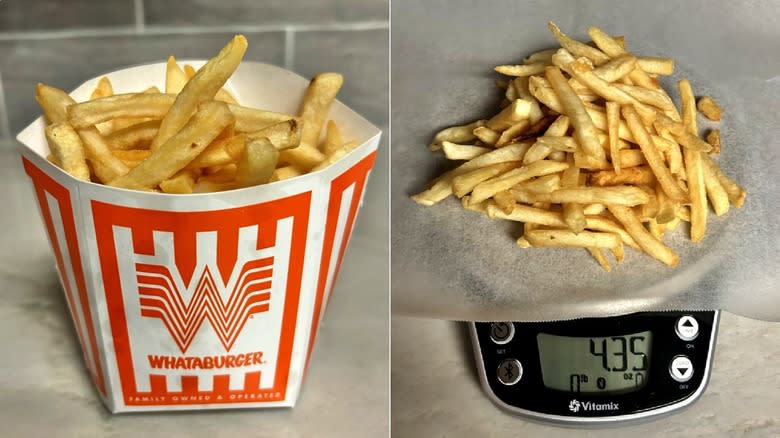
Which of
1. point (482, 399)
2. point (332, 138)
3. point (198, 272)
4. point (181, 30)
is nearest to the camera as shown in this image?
point (198, 272)

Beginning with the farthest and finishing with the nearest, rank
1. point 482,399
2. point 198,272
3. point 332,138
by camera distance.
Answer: point 482,399, point 332,138, point 198,272

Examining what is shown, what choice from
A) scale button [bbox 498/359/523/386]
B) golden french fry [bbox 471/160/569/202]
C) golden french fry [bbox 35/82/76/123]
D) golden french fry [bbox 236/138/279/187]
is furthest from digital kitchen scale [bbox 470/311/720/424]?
golden french fry [bbox 35/82/76/123]

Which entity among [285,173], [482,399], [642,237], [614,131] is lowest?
[482,399]

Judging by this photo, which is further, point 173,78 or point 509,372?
point 509,372

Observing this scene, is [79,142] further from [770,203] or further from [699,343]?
[770,203]

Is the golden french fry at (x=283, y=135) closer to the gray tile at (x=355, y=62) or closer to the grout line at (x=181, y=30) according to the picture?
the gray tile at (x=355, y=62)

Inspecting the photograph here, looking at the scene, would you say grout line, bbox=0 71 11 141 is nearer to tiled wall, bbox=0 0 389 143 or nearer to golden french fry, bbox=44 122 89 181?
tiled wall, bbox=0 0 389 143

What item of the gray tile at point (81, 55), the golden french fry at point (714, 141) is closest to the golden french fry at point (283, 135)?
the gray tile at point (81, 55)

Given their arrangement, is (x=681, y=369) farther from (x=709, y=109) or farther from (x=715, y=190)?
(x=709, y=109)

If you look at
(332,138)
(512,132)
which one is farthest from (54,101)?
(512,132)
